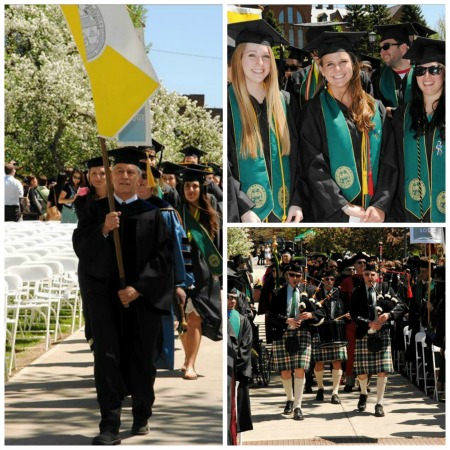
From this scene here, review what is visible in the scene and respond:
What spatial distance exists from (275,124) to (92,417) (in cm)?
253

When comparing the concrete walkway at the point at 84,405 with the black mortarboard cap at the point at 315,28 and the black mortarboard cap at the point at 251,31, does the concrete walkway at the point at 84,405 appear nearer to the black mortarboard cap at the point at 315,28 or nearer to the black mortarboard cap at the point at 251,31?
the black mortarboard cap at the point at 251,31

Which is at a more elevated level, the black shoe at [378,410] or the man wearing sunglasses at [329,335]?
the man wearing sunglasses at [329,335]

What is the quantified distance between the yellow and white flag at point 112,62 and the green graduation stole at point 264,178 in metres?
0.61

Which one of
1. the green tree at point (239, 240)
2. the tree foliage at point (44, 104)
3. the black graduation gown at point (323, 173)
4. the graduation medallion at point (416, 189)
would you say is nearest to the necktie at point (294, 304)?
the green tree at point (239, 240)

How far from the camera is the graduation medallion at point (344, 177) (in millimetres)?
7734

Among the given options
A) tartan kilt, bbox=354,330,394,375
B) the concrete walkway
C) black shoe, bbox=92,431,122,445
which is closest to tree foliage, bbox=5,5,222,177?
the concrete walkway

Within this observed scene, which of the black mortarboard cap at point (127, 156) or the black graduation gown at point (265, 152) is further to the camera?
the black mortarboard cap at point (127, 156)

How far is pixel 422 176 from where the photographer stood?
7723 mm

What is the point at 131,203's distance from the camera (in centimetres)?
781

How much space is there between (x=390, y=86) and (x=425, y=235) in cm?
103

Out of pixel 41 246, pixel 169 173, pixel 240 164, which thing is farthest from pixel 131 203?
pixel 41 246

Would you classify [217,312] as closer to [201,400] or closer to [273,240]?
[201,400]

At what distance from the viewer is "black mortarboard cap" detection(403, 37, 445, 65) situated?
24.6 ft

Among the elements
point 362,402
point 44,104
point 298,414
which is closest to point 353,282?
point 362,402
